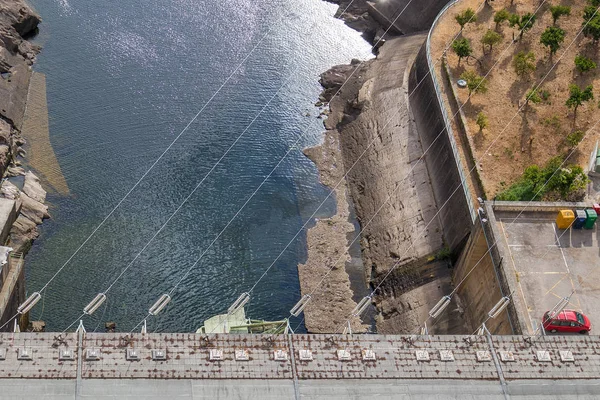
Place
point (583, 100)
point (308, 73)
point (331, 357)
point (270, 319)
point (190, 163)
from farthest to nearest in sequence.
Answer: point (308, 73)
point (190, 163)
point (583, 100)
point (270, 319)
point (331, 357)

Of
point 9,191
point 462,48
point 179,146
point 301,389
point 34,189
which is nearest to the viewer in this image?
point 301,389

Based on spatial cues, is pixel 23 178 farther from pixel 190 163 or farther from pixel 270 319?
pixel 270 319

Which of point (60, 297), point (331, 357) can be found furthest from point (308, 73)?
point (331, 357)

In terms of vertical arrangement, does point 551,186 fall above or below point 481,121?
below

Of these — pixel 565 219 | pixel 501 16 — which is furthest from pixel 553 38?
pixel 565 219

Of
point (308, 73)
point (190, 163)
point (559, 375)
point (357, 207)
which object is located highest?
point (308, 73)

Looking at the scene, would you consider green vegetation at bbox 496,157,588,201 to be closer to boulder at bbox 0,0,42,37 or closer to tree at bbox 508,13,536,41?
tree at bbox 508,13,536,41

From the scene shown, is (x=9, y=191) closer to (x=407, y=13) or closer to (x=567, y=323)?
(x=567, y=323)
